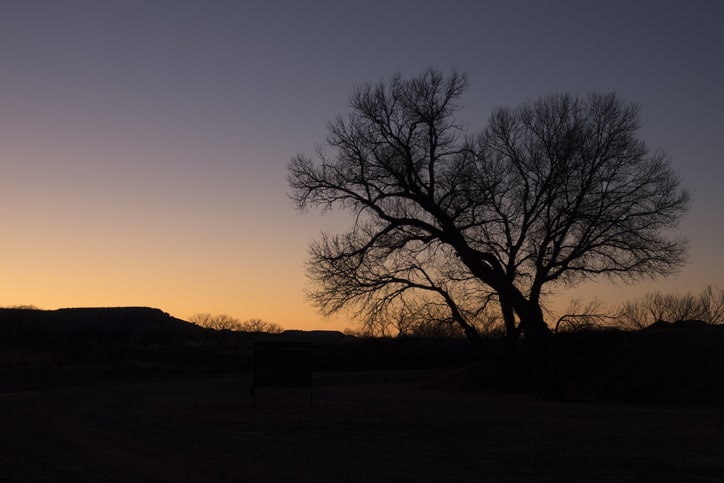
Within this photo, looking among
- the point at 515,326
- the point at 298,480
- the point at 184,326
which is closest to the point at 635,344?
the point at 515,326

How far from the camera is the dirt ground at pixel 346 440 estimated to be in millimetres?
13539

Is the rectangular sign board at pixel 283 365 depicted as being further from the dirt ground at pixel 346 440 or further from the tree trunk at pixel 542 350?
the tree trunk at pixel 542 350

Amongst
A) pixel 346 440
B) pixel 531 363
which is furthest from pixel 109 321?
pixel 346 440

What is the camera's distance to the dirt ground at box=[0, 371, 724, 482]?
533 inches

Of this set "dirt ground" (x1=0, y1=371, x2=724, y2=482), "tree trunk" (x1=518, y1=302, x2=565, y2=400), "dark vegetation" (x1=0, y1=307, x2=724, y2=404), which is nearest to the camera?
"dirt ground" (x1=0, y1=371, x2=724, y2=482)

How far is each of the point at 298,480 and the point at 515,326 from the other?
76.8 ft

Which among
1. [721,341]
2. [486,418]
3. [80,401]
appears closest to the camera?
[486,418]

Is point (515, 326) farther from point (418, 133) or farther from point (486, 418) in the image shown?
point (486, 418)

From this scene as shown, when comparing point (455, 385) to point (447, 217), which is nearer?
point (447, 217)

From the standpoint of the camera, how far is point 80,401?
2848cm

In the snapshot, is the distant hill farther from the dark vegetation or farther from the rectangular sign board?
the rectangular sign board

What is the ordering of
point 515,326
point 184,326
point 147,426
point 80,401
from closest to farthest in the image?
point 147,426, point 80,401, point 515,326, point 184,326

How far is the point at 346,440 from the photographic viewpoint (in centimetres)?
1816

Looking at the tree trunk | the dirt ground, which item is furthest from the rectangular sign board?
the tree trunk
